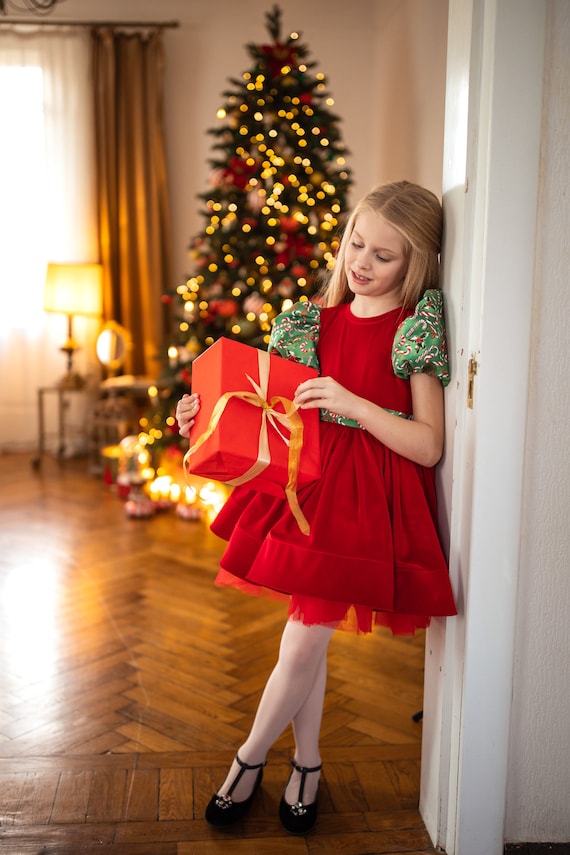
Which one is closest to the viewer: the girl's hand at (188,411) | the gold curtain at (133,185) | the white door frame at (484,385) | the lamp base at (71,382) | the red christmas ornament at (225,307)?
the white door frame at (484,385)

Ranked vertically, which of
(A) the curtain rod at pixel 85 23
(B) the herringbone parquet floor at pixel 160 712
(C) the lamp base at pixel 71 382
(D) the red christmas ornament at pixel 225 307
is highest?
(A) the curtain rod at pixel 85 23

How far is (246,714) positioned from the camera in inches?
81.6

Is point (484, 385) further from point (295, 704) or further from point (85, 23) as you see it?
point (85, 23)

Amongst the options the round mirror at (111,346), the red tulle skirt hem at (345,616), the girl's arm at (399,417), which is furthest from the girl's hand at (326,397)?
the round mirror at (111,346)

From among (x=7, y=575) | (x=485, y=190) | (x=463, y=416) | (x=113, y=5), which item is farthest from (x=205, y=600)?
(x=113, y=5)

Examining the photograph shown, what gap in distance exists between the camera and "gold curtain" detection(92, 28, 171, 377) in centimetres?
518

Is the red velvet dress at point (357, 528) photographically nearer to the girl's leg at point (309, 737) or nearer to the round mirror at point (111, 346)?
the girl's leg at point (309, 737)

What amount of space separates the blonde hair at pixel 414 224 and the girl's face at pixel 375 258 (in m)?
0.01

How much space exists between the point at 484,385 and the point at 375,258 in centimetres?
34

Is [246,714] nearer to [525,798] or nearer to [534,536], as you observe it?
[525,798]

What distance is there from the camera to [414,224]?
5.03 feet

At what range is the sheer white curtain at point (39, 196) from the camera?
519 cm

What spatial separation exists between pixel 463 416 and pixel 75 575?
202cm

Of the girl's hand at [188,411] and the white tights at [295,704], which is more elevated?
the girl's hand at [188,411]
